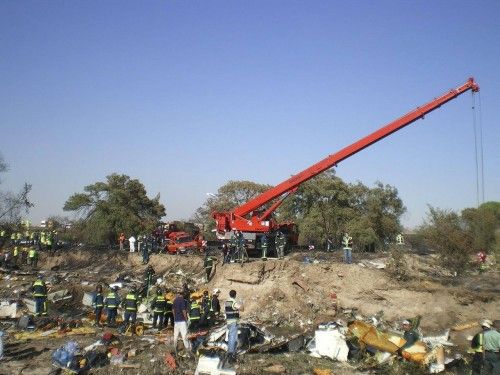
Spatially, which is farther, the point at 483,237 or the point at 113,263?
the point at 483,237

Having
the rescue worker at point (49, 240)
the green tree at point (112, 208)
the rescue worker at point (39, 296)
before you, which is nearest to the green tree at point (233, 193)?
the green tree at point (112, 208)

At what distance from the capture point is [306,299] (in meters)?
15.4

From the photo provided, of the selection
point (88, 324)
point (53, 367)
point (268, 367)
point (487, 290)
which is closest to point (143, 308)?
point (88, 324)

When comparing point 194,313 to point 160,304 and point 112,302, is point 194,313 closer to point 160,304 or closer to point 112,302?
point 160,304

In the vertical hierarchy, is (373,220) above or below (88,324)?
above

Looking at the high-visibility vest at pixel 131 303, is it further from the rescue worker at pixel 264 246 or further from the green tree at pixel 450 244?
the green tree at pixel 450 244

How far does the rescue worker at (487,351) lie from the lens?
7586 mm

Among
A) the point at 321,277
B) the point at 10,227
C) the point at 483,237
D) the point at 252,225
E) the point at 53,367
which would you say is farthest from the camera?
the point at 10,227

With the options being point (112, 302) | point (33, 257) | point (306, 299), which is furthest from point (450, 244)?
point (33, 257)

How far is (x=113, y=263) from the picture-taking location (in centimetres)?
2400

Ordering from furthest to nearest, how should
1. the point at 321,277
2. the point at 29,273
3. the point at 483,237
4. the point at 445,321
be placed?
the point at 483,237 → the point at 29,273 → the point at 321,277 → the point at 445,321

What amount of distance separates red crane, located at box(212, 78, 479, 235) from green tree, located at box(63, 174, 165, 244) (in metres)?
17.2

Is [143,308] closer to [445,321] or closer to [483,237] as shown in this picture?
[445,321]

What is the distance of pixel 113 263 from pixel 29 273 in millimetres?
4454
